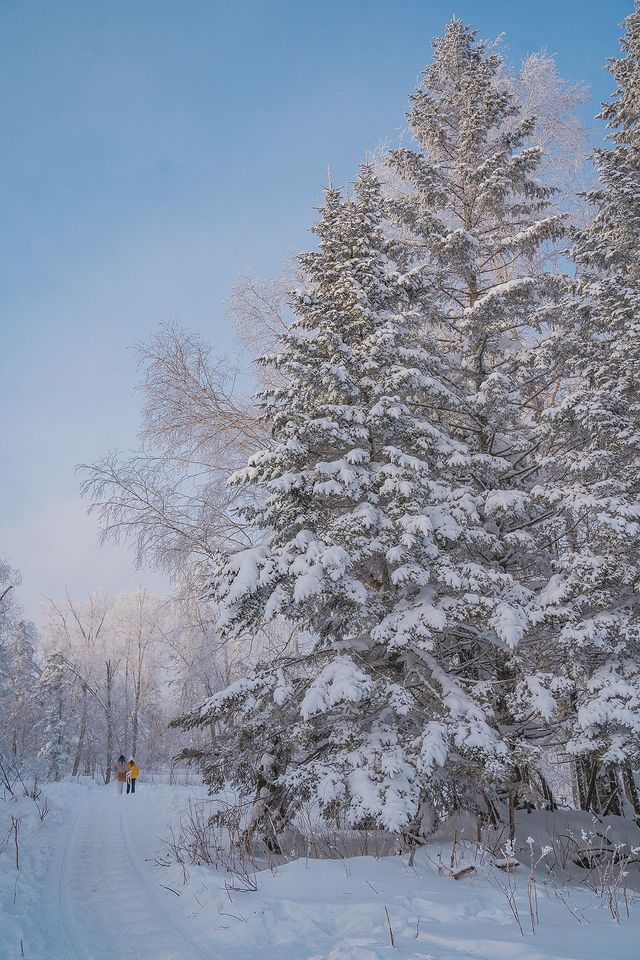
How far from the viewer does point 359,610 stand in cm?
779

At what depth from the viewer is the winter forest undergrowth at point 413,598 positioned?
18.5ft

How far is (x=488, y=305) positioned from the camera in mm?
10031

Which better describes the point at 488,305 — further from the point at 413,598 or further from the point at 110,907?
the point at 110,907

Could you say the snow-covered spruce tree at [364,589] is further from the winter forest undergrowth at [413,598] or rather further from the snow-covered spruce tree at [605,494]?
the snow-covered spruce tree at [605,494]

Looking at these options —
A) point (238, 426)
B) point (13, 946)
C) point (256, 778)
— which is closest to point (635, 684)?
point (256, 778)

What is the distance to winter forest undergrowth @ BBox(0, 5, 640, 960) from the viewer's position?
18.5ft

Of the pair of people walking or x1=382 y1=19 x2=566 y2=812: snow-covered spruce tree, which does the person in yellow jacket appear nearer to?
the pair of people walking

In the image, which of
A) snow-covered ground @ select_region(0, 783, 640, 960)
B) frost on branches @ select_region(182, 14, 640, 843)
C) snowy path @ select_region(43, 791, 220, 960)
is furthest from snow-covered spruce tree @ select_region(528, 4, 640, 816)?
snowy path @ select_region(43, 791, 220, 960)

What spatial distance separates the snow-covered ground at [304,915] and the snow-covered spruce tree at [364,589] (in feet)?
2.45

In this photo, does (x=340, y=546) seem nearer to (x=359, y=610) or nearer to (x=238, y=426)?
(x=359, y=610)

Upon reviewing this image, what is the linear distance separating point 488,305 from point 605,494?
4.15m

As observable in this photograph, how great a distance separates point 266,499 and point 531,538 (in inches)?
166

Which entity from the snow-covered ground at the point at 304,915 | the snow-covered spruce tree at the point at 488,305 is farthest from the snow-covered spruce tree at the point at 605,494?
the snow-covered ground at the point at 304,915

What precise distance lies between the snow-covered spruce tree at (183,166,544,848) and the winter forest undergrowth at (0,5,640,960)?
0.05m
